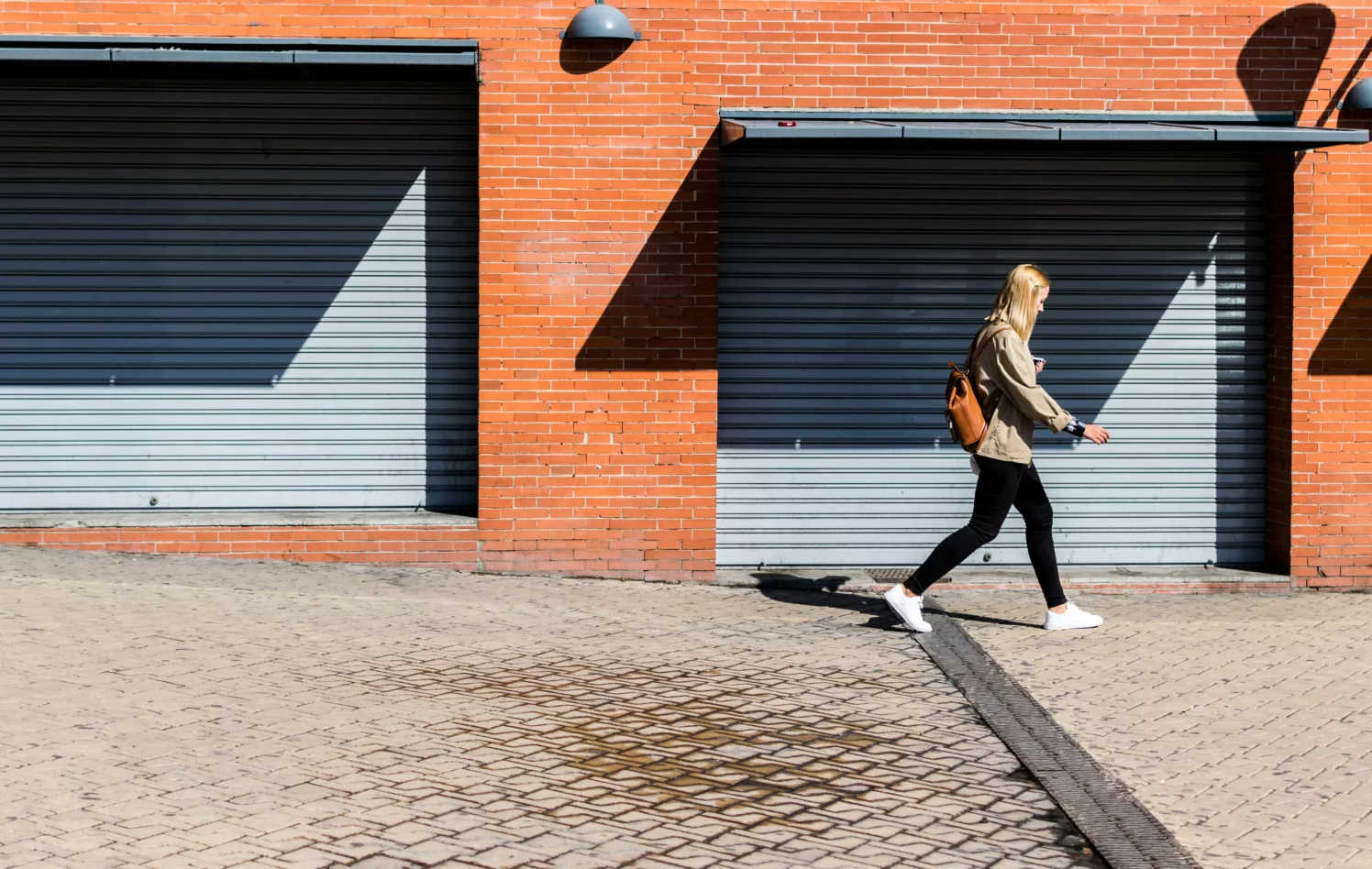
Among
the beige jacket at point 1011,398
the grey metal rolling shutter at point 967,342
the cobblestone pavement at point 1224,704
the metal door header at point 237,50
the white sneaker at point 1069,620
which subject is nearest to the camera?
the cobblestone pavement at point 1224,704

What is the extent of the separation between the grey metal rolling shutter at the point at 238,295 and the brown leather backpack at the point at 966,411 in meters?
3.34

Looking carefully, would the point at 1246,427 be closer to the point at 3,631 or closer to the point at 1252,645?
the point at 1252,645

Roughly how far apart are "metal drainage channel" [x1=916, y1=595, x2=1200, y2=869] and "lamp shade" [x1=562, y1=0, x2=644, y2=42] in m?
4.03

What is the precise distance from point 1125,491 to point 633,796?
5921 millimetres

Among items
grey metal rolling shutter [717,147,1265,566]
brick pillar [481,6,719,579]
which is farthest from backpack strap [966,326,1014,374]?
brick pillar [481,6,719,579]

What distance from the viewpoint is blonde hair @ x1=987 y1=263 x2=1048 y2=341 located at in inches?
337

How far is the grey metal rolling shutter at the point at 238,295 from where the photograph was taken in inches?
404

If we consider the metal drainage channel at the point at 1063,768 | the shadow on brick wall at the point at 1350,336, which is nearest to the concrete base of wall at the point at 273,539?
the metal drainage channel at the point at 1063,768

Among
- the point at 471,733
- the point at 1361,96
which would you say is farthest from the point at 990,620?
the point at 1361,96

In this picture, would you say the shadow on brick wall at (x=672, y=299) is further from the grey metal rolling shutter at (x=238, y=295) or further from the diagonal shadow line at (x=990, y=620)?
the diagonal shadow line at (x=990, y=620)

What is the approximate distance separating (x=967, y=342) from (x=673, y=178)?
2206 millimetres

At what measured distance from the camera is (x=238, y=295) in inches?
409

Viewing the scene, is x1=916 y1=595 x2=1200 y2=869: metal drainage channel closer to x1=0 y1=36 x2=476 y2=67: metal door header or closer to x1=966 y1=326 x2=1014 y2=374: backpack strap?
x1=966 y1=326 x2=1014 y2=374: backpack strap

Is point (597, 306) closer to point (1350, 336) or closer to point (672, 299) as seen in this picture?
point (672, 299)
